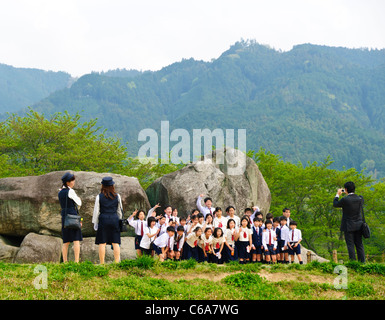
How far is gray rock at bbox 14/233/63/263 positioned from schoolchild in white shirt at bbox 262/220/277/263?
Result: 27.7ft

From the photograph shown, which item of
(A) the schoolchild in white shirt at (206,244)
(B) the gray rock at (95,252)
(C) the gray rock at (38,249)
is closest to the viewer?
(A) the schoolchild in white shirt at (206,244)

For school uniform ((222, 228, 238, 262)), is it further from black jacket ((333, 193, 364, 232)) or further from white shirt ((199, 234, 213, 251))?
black jacket ((333, 193, 364, 232))

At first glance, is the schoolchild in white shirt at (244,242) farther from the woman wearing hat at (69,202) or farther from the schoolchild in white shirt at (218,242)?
the woman wearing hat at (69,202)

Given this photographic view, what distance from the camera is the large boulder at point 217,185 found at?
18453 mm

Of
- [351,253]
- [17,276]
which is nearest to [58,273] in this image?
[17,276]

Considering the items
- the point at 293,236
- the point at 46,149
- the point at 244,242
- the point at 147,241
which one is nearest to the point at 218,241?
the point at 244,242

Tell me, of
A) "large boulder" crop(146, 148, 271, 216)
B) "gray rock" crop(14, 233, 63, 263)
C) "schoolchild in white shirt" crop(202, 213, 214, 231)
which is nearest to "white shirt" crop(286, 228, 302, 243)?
"schoolchild in white shirt" crop(202, 213, 214, 231)

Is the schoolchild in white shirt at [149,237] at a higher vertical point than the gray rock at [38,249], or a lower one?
higher

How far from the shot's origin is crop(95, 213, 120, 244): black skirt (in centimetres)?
1000

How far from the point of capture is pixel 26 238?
16297 millimetres

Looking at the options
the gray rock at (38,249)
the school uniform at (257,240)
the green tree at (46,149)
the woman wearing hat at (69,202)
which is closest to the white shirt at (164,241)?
the school uniform at (257,240)

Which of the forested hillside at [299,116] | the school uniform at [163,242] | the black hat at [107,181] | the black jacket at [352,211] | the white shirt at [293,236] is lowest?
the school uniform at [163,242]

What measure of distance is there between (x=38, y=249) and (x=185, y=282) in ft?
31.0
